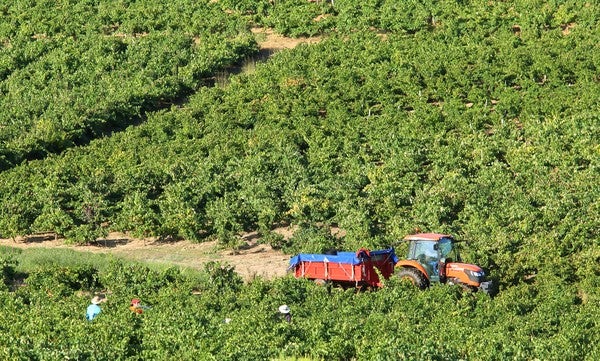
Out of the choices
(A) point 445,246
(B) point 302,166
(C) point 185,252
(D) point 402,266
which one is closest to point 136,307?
(D) point 402,266

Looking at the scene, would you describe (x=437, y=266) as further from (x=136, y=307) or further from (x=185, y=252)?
(x=185, y=252)

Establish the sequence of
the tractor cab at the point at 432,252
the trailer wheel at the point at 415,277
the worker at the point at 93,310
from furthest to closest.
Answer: the tractor cab at the point at 432,252 → the trailer wheel at the point at 415,277 → the worker at the point at 93,310

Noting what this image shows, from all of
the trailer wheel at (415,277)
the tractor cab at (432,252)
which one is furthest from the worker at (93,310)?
the tractor cab at (432,252)

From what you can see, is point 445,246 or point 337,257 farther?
point 337,257

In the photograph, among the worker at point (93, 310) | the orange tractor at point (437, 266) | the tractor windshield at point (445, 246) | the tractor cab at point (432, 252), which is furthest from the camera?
the tractor windshield at point (445, 246)

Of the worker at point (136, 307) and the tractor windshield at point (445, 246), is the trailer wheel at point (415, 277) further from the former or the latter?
the worker at point (136, 307)

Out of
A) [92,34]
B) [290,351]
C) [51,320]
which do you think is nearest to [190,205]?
[51,320]

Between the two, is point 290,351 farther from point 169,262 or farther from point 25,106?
point 25,106
